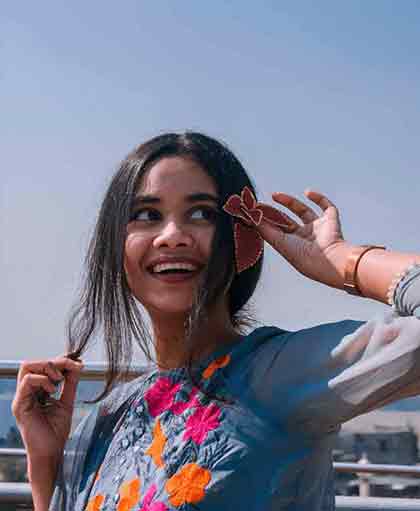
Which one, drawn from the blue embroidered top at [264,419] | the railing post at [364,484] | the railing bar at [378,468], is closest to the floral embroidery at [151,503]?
the blue embroidered top at [264,419]

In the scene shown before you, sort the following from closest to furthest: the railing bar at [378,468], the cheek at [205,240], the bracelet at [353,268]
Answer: the bracelet at [353,268] → the cheek at [205,240] → the railing bar at [378,468]

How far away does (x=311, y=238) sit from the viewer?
4.07 feet

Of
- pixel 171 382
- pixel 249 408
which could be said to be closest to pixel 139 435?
pixel 171 382

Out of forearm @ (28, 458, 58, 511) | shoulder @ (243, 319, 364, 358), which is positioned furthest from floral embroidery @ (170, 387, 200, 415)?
forearm @ (28, 458, 58, 511)

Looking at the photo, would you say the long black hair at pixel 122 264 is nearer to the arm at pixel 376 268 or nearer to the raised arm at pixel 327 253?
the raised arm at pixel 327 253

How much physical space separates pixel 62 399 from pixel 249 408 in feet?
2.06

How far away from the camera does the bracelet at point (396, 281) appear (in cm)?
105

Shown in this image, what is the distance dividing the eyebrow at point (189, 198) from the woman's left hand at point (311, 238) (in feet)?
0.42

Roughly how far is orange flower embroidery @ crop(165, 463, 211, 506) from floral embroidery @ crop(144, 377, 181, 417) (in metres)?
0.18

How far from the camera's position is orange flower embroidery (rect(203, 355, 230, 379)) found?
1.29 m

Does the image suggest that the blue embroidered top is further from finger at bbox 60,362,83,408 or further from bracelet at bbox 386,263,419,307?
finger at bbox 60,362,83,408

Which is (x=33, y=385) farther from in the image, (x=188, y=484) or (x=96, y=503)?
(x=188, y=484)

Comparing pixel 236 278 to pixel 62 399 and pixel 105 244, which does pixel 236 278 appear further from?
pixel 62 399

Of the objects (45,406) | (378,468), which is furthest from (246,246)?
(378,468)
